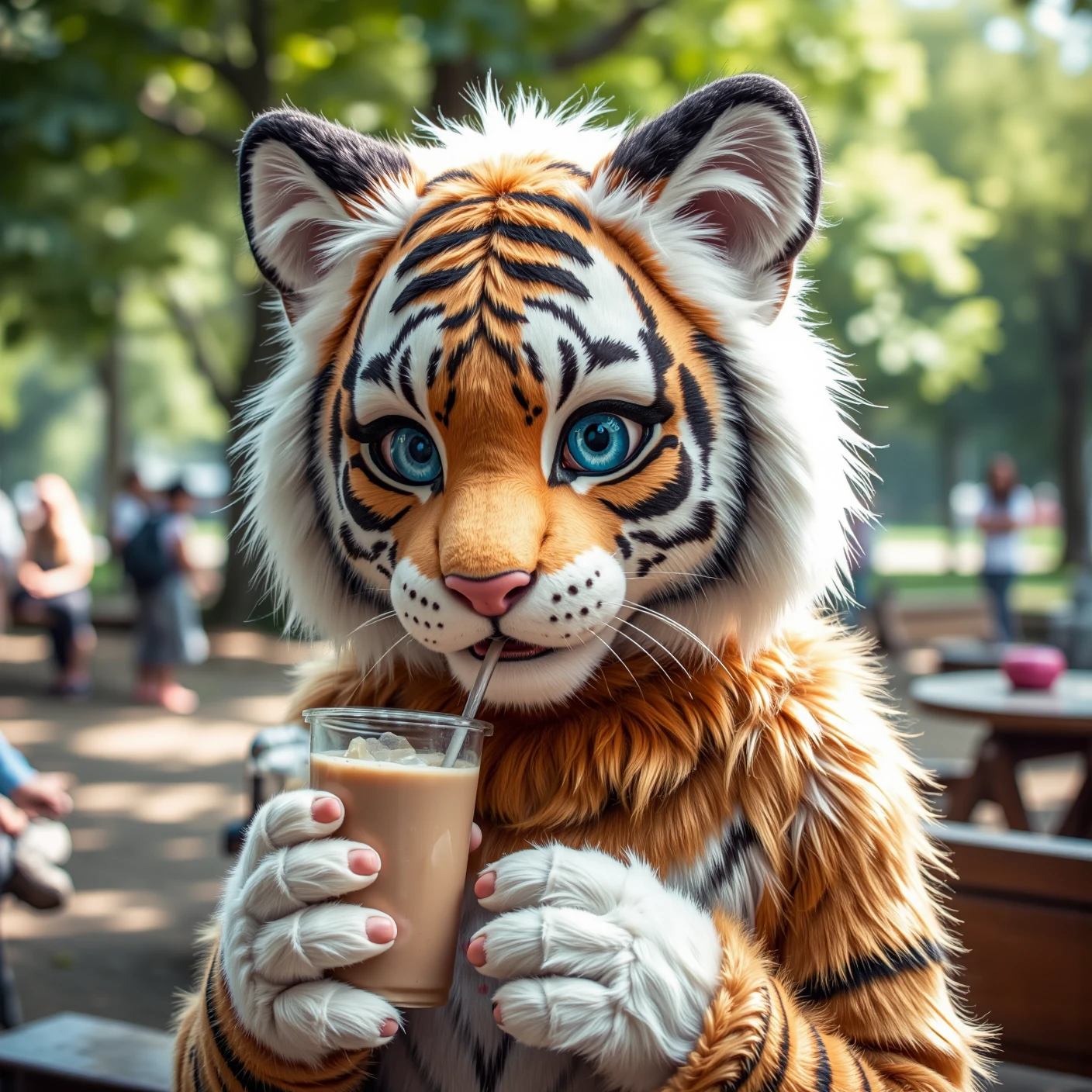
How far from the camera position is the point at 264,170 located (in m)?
1.82

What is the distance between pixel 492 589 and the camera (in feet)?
4.61

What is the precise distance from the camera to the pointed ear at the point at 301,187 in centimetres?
177

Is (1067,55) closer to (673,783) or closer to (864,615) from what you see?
(864,615)

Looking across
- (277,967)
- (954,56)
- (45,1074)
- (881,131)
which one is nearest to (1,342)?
(45,1074)

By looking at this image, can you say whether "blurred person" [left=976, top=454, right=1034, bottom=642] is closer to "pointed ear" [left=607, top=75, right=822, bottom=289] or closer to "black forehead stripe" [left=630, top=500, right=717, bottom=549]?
"pointed ear" [left=607, top=75, right=822, bottom=289]

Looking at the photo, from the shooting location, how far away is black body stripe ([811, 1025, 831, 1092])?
55.8 inches

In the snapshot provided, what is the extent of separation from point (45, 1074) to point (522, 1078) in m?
1.09

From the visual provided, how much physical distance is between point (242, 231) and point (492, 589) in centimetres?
184

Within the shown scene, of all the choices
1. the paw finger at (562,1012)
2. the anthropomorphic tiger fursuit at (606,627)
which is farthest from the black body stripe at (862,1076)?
the paw finger at (562,1012)

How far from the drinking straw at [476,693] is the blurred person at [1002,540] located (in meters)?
12.6

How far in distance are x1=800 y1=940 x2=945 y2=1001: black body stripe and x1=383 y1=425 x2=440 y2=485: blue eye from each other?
0.81 meters

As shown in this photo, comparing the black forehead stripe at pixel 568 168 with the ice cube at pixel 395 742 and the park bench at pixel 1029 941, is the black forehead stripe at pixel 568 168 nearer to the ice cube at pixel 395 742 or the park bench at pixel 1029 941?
the ice cube at pixel 395 742

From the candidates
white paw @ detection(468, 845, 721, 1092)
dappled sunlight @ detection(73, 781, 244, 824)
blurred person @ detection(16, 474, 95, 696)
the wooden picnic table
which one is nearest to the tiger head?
white paw @ detection(468, 845, 721, 1092)

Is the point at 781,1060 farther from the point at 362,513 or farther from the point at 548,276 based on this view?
the point at 548,276
